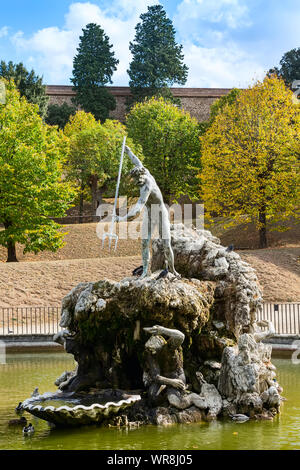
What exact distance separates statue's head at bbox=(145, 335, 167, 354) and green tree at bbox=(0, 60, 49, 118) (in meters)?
48.0

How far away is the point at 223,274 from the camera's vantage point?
12555mm

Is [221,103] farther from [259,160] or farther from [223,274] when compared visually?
[223,274]

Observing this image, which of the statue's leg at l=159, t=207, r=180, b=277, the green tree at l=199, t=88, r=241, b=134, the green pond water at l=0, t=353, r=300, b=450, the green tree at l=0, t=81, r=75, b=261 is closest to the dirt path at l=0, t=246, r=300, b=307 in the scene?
the green tree at l=0, t=81, r=75, b=261

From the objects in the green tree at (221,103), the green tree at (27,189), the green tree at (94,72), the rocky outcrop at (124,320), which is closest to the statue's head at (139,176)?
the rocky outcrop at (124,320)

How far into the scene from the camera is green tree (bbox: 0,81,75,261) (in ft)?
110

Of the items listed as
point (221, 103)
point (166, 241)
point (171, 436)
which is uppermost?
point (221, 103)

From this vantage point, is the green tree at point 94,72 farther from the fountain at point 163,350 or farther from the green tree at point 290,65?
the fountain at point 163,350

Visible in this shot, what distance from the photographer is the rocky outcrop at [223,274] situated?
1216 centimetres

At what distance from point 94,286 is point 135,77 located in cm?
5937

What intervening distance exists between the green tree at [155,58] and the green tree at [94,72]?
277 cm

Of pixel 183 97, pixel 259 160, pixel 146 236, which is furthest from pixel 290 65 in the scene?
pixel 146 236

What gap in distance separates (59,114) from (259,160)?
32016 mm

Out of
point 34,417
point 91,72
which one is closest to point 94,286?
point 34,417

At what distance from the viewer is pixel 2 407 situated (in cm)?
1254
